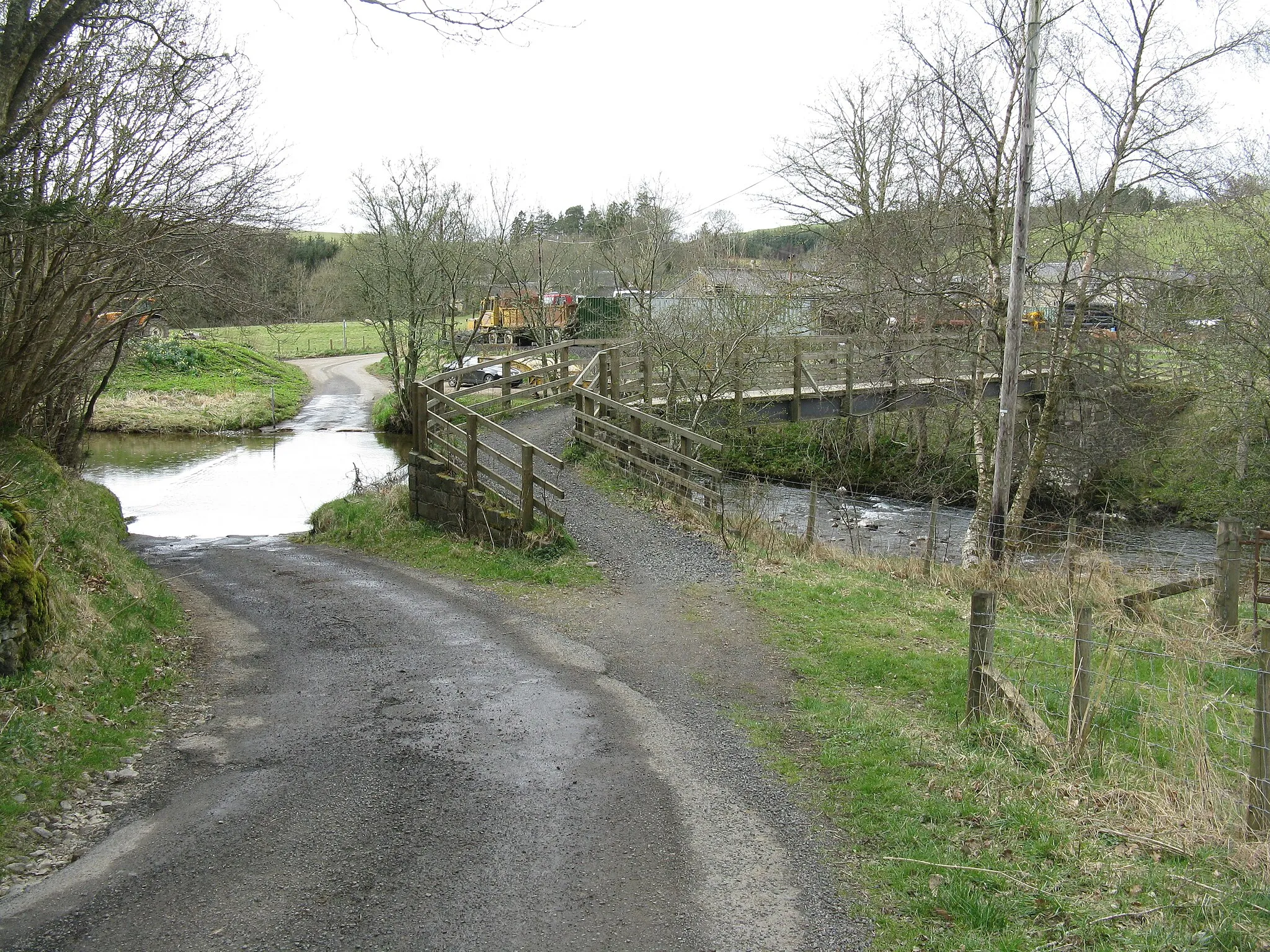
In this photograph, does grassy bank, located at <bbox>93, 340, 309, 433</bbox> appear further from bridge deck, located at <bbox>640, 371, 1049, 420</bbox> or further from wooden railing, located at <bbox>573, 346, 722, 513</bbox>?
bridge deck, located at <bbox>640, 371, 1049, 420</bbox>

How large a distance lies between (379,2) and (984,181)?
39.2ft

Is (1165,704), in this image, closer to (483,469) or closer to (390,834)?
(390,834)

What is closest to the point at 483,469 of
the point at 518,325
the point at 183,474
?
the point at 183,474

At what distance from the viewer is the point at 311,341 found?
66812 mm

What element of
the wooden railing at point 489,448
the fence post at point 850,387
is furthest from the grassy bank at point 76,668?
the fence post at point 850,387

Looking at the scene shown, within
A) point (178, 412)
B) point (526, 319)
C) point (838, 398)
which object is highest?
point (526, 319)

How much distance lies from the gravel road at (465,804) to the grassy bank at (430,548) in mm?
1396

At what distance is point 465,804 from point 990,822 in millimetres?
3131

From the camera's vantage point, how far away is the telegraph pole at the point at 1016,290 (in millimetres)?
12867

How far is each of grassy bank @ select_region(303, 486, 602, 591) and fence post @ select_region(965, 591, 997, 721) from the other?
5894mm

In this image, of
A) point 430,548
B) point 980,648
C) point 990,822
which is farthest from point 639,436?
point 990,822

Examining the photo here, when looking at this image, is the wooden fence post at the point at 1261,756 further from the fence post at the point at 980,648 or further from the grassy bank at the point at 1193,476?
the grassy bank at the point at 1193,476

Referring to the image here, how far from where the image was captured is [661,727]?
7117 mm

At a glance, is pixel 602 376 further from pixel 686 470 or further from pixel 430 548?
pixel 430 548
